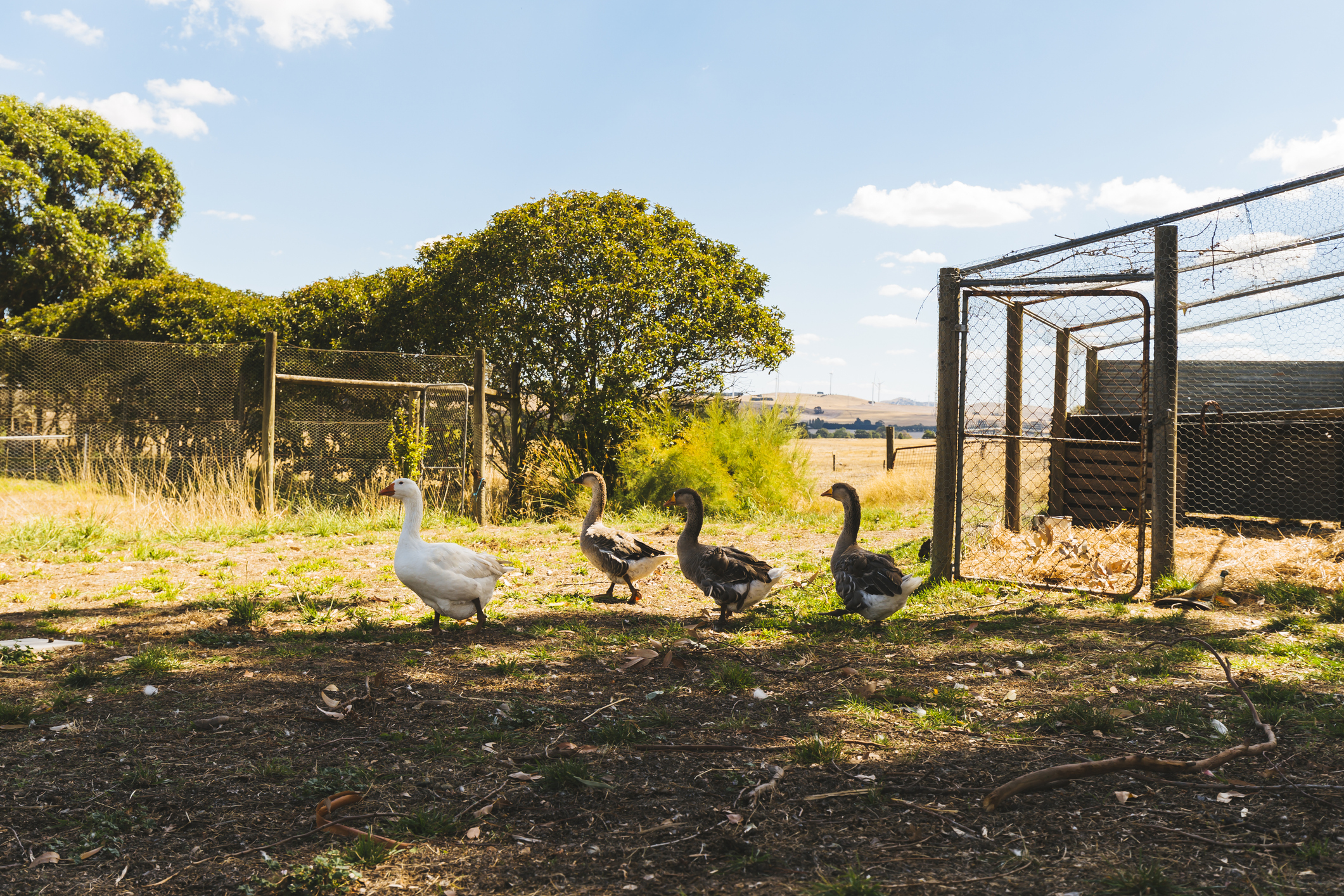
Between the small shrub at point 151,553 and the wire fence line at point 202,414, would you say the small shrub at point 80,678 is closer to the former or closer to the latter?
the small shrub at point 151,553

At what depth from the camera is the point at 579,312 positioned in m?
13.9

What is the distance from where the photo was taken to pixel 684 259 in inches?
569

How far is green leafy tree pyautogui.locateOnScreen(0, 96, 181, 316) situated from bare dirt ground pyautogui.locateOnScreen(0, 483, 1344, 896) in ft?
55.1

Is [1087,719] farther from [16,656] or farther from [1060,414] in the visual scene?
[1060,414]

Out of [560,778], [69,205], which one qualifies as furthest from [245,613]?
[69,205]

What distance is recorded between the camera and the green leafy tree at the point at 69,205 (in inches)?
754

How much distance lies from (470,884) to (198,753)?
1.64m

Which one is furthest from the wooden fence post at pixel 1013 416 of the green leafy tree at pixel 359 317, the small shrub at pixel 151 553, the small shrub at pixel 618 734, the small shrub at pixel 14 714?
the green leafy tree at pixel 359 317

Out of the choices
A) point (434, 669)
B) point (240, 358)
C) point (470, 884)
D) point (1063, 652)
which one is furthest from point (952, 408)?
point (240, 358)

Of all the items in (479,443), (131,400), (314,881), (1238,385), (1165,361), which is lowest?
(314,881)

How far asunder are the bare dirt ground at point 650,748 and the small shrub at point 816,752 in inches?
0.5

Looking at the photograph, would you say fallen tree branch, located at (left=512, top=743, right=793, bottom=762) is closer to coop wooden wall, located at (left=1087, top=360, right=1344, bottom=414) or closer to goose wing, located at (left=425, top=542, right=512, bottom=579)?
goose wing, located at (left=425, top=542, right=512, bottom=579)

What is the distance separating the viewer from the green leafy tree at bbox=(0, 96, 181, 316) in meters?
19.1

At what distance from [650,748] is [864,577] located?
2.69 meters
